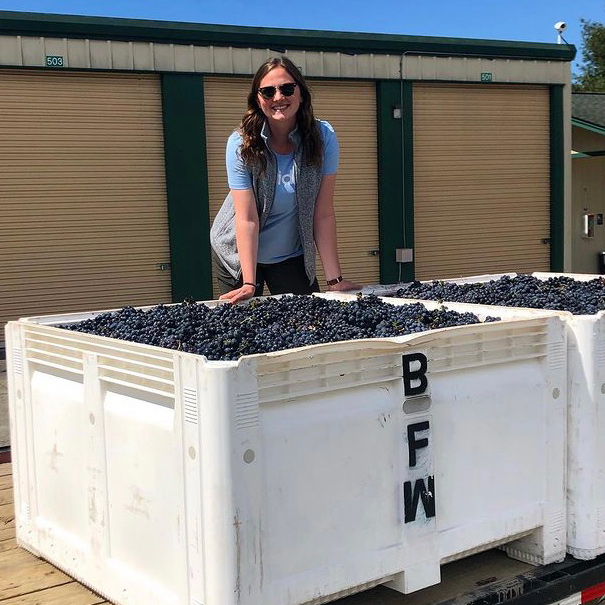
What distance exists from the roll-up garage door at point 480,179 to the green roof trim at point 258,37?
62cm

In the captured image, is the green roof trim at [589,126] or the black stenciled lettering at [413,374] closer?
the black stenciled lettering at [413,374]

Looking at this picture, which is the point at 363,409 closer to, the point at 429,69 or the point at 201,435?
the point at 201,435

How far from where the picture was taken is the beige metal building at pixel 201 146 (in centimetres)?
1036

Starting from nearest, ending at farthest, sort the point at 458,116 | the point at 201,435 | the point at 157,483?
the point at 201,435 → the point at 157,483 → the point at 458,116

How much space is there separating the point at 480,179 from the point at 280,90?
34.3ft

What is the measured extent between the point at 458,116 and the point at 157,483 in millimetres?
12001

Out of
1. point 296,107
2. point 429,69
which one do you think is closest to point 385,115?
point 429,69

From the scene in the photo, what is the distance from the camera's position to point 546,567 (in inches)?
101

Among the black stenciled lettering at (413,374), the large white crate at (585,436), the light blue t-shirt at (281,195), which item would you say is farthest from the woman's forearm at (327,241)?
the black stenciled lettering at (413,374)

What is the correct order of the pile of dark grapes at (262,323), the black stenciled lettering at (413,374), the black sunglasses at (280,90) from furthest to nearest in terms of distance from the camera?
1. the black sunglasses at (280,90)
2. the pile of dark grapes at (262,323)
3. the black stenciled lettering at (413,374)

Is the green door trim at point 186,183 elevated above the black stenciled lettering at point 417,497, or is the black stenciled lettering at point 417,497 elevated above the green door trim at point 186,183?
the green door trim at point 186,183

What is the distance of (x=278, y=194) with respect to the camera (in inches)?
156

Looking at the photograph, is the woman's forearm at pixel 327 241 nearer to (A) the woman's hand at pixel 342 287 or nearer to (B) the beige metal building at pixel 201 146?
(A) the woman's hand at pixel 342 287

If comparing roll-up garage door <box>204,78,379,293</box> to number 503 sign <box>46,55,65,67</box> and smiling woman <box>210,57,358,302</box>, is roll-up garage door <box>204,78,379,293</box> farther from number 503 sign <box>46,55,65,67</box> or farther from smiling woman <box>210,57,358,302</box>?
smiling woman <box>210,57,358,302</box>
